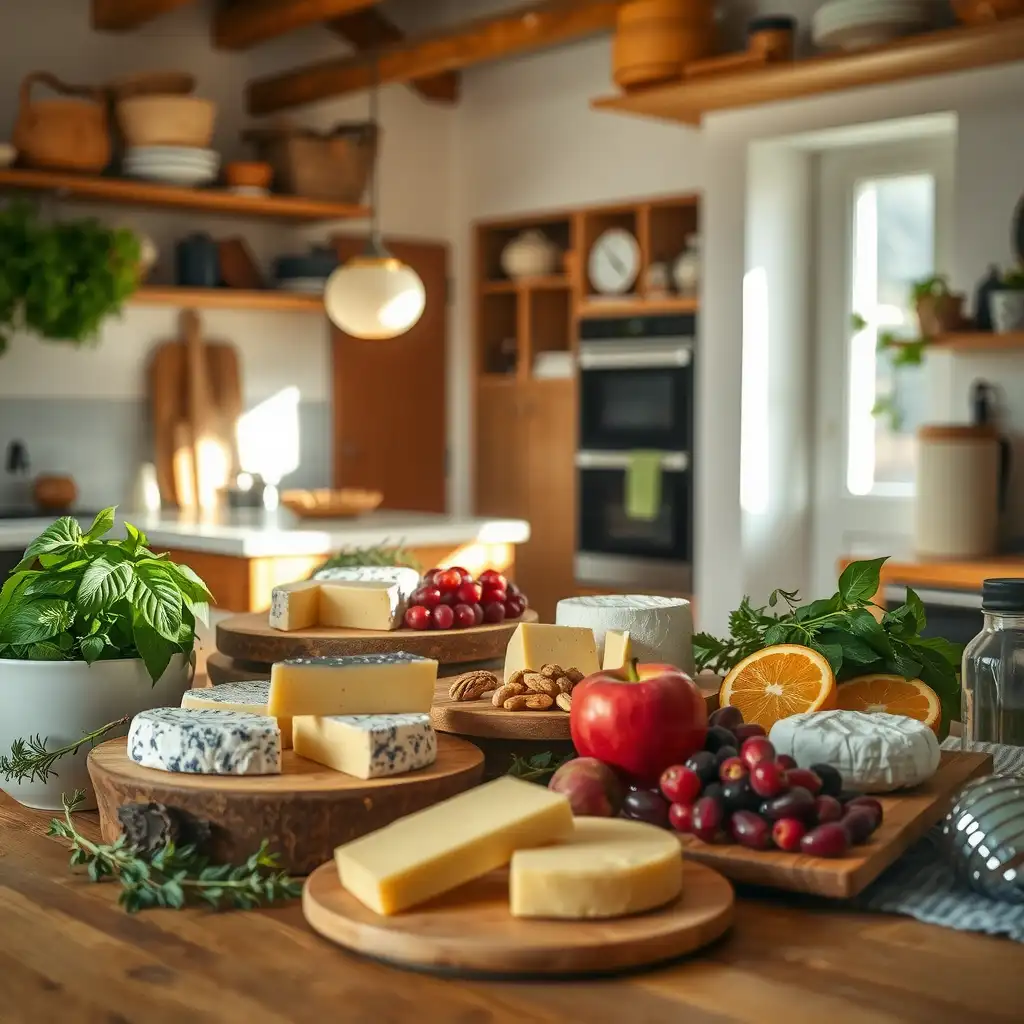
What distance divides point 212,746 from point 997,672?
0.85m

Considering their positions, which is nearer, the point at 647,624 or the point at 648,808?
the point at 648,808

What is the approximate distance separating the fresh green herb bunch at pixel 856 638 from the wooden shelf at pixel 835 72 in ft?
8.87

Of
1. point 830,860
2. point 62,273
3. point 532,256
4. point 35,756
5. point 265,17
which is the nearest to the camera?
point 830,860

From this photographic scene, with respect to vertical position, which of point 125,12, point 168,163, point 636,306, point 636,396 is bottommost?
point 636,396

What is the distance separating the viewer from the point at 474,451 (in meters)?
6.63

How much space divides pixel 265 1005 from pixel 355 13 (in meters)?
5.69

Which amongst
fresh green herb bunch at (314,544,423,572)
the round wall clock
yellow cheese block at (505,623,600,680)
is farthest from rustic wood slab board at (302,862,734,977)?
the round wall clock

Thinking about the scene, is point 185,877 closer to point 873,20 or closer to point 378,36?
point 873,20

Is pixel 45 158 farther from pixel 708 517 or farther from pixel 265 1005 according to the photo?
pixel 265 1005

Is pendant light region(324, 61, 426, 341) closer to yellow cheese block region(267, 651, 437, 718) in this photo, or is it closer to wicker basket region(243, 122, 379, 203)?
wicker basket region(243, 122, 379, 203)

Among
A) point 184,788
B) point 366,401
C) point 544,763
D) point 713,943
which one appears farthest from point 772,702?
point 366,401

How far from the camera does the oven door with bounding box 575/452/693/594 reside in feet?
18.2

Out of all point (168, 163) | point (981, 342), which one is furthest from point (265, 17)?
point (981, 342)

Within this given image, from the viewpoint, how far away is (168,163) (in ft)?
17.4
